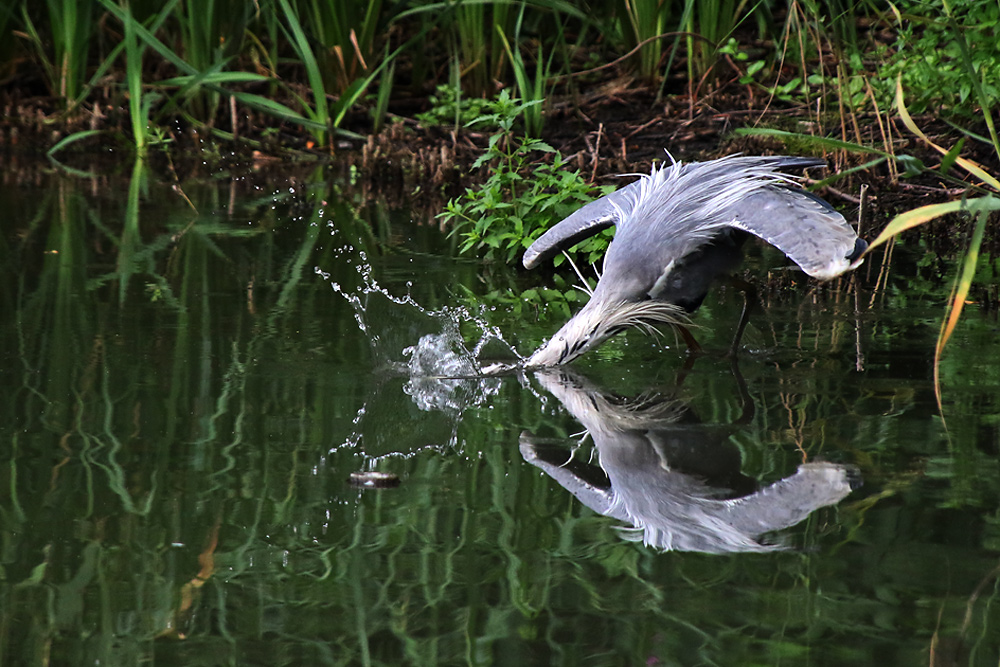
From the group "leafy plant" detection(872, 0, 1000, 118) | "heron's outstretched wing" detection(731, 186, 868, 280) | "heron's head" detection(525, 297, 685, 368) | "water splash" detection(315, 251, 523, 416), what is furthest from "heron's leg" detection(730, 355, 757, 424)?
"leafy plant" detection(872, 0, 1000, 118)

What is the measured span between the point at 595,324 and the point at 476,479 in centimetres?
118

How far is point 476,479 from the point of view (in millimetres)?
3170

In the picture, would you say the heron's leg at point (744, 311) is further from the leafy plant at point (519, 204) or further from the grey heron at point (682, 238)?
the leafy plant at point (519, 204)

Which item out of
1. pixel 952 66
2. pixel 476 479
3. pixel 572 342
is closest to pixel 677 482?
pixel 476 479

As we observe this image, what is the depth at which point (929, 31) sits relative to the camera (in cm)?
645

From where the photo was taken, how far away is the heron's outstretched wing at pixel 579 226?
488 centimetres

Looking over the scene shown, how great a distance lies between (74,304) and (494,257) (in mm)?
2045

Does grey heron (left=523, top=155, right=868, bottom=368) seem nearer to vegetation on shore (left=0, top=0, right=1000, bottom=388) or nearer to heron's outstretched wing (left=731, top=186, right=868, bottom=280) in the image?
heron's outstretched wing (left=731, top=186, right=868, bottom=280)

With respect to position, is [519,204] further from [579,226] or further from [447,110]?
[447,110]

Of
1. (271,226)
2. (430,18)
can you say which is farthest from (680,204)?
(430,18)

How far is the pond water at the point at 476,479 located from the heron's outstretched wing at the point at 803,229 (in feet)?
Result: 1.14

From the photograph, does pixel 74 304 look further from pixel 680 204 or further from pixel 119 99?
pixel 119 99

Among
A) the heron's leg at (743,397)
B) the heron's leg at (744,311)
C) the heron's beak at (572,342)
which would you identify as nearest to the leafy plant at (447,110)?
the heron's leg at (744,311)

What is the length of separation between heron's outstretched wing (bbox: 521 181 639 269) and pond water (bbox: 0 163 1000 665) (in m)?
0.27
